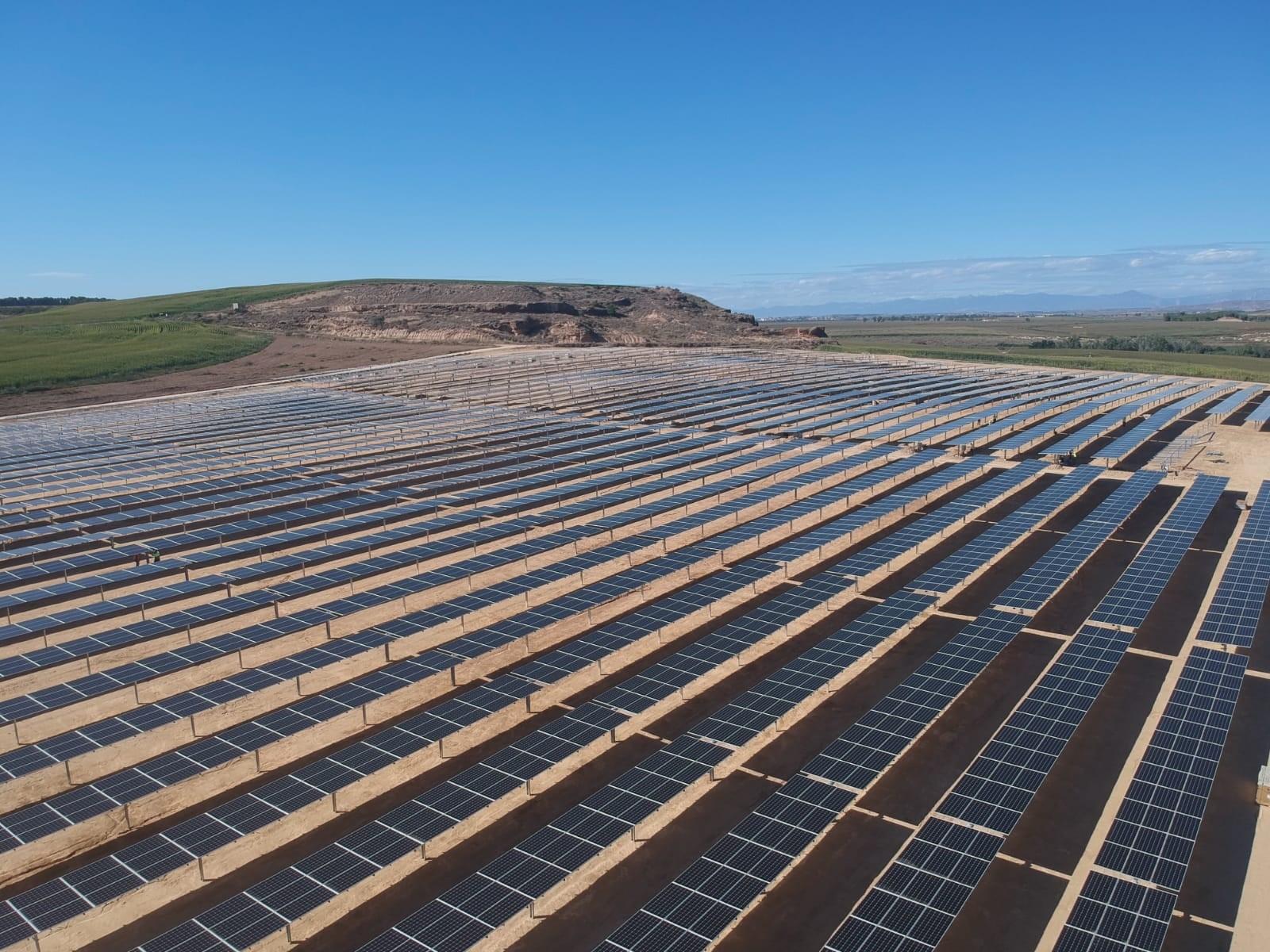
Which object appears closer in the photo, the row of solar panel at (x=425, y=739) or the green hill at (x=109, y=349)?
the row of solar panel at (x=425, y=739)

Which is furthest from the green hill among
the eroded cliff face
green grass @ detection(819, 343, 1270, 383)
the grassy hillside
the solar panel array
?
green grass @ detection(819, 343, 1270, 383)

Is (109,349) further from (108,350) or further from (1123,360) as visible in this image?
(1123,360)

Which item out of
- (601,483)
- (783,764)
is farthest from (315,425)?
(783,764)

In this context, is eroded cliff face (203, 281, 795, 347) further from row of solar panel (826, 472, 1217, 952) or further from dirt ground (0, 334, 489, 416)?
row of solar panel (826, 472, 1217, 952)

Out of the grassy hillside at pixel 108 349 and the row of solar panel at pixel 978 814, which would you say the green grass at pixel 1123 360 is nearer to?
the row of solar panel at pixel 978 814

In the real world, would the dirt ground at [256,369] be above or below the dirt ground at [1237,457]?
above

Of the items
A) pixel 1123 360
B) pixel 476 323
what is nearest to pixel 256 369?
pixel 476 323

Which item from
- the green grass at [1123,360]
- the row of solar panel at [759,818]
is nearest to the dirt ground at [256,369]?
the green grass at [1123,360]
